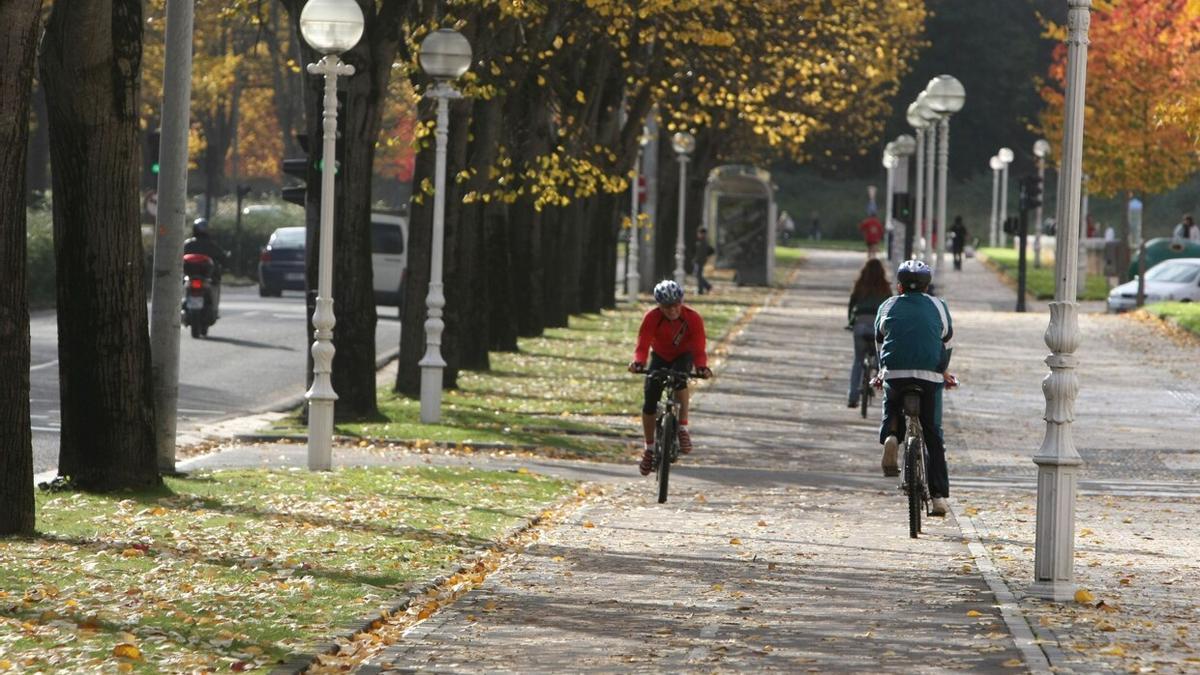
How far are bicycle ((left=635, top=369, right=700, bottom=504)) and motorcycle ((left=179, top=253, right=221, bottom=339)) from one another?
18039mm

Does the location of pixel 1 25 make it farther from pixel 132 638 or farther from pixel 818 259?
pixel 818 259

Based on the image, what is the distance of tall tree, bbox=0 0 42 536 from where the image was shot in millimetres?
11914

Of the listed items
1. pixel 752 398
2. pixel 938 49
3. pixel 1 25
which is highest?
pixel 938 49

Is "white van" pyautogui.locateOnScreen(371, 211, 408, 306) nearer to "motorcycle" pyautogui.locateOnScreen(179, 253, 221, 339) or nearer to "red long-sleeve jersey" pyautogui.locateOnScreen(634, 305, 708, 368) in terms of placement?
"motorcycle" pyautogui.locateOnScreen(179, 253, 221, 339)

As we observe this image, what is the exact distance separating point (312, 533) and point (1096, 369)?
67.2 ft

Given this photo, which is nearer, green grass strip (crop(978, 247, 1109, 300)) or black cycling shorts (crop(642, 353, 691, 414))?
black cycling shorts (crop(642, 353, 691, 414))

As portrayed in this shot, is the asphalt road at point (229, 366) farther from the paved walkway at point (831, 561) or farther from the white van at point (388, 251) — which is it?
the paved walkway at point (831, 561)

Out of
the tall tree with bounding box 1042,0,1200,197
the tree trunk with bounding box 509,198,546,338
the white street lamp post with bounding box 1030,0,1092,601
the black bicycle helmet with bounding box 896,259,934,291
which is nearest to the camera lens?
the white street lamp post with bounding box 1030,0,1092,601

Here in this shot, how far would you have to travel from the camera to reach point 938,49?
108125 mm

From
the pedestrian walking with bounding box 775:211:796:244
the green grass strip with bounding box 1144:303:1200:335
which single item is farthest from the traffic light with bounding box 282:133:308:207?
the pedestrian walking with bounding box 775:211:796:244

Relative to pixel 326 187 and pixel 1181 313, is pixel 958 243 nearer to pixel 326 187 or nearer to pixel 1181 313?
pixel 1181 313

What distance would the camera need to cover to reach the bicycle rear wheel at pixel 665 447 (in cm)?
1673

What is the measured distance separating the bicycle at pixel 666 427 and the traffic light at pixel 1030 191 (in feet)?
108

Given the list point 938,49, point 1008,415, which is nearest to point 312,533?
point 1008,415
